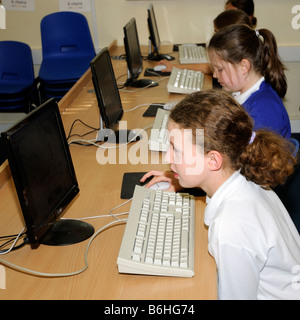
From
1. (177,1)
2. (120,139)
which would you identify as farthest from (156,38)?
(120,139)

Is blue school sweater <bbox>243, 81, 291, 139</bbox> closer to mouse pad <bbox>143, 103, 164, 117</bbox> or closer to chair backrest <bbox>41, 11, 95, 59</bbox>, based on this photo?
mouse pad <bbox>143, 103, 164, 117</bbox>

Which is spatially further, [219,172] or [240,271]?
[219,172]

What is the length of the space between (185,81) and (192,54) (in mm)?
705

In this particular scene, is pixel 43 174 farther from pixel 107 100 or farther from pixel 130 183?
pixel 107 100

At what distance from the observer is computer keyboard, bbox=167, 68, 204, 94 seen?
97.0 inches

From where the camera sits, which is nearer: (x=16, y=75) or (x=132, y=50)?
(x=132, y=50)

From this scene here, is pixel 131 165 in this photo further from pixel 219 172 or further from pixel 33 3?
pixel 33 3

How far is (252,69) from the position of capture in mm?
1739

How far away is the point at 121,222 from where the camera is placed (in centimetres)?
131

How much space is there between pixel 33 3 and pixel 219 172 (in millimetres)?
2952

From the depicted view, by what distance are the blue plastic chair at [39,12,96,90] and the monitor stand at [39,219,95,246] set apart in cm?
215

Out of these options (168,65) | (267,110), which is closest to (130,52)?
(168,65)

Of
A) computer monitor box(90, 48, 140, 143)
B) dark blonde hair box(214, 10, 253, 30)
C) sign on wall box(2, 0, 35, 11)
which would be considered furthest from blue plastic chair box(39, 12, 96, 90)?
computer monitor box(90, 48, 140, 143)

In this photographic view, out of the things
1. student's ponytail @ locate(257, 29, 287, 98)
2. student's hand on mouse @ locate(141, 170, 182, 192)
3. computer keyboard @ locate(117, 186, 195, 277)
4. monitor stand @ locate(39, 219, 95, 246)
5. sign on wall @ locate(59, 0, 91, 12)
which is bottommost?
student's hand on mouse @ locate(141, 170, 182, 192)
